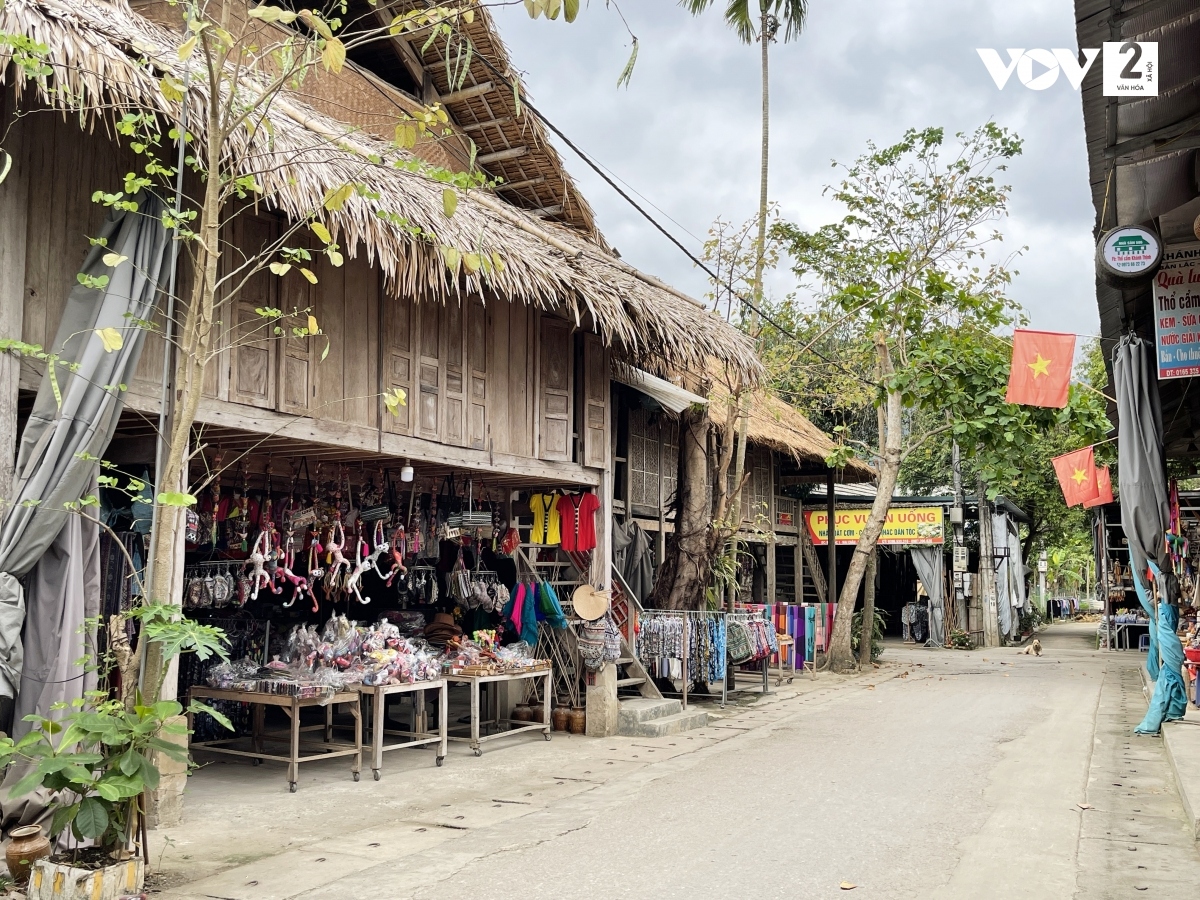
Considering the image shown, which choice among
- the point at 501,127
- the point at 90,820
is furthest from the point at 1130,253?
the point at 501,127

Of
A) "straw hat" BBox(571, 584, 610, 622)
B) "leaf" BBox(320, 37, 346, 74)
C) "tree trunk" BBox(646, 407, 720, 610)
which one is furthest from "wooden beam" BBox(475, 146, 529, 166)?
"leaf" BBox(320, 37, 346, 74)

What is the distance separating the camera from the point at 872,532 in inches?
685

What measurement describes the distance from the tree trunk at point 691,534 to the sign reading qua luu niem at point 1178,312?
676 cm

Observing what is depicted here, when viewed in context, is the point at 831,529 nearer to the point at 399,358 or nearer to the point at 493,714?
the point at 493,714

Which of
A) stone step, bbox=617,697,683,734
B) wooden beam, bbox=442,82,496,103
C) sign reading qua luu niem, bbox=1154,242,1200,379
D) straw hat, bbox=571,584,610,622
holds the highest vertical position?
wooden beam, bbox=442,82,496,103

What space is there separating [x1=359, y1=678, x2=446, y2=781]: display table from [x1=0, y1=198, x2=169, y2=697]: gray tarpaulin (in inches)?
114

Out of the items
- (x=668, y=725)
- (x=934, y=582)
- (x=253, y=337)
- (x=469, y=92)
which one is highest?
(x=469, y=92)

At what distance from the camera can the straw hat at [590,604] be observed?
10.4m

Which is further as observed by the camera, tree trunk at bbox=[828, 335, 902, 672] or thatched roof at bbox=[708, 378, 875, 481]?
tree trunk at bbox=[828, 335, 902, 672]

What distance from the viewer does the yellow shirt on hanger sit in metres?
10.6

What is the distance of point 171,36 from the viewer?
659cm

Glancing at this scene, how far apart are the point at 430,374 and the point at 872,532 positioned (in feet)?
36.0

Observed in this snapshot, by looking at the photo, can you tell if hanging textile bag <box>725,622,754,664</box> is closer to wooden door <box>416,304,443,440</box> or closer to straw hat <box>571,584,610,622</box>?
straw hat <box>571,584,610,622</box>

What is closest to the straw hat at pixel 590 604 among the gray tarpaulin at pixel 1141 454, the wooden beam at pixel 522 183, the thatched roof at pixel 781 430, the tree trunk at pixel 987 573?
the thatched roof at pixel 781 430
